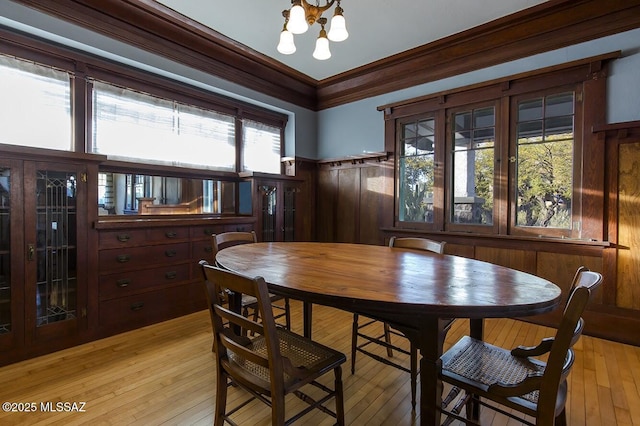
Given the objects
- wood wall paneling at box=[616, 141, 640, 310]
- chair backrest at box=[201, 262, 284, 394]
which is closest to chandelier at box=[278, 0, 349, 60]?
chair backrest at box=[201, 262, 284, 394]

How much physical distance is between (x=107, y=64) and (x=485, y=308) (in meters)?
3.59

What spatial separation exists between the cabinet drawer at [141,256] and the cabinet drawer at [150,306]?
28 cm

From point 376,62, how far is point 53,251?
3.79 meters

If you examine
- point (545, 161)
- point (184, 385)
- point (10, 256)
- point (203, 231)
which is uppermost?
point (545, 161)

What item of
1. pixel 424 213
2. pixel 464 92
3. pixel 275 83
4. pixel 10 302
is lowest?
pixel 10 302

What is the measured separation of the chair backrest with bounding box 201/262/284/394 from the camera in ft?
3.65

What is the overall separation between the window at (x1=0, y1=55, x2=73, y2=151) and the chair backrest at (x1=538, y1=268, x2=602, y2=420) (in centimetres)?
362

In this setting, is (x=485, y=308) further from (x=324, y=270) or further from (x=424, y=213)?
(x=424, y=213)

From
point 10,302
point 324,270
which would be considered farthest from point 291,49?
point 10,302

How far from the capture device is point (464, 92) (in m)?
3.49

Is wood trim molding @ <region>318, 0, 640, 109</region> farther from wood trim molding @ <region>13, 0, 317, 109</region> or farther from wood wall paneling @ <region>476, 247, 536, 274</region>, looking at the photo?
wood wall paneling @ <region>476, 247, 536, 274</region>

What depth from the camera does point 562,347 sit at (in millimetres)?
968

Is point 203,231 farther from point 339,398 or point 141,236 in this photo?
point 339,398

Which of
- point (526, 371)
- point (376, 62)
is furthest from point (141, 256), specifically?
point (376, 62)
